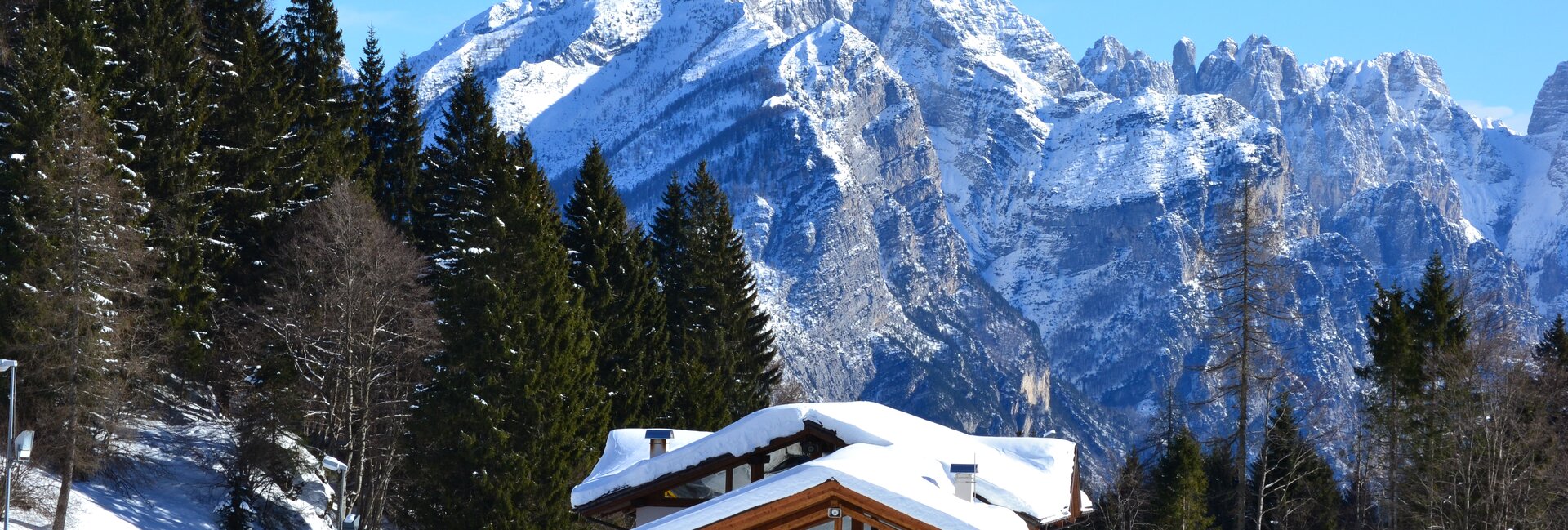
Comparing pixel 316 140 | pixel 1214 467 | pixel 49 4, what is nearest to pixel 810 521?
pixel 49 4

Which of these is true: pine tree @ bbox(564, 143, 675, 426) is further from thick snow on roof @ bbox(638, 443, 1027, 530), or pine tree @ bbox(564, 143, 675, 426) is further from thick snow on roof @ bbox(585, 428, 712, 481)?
thick snow on roof @ bbox(638, 443, 1027, 530)

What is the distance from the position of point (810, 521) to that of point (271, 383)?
30115 mm

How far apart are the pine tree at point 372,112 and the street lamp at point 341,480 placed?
19230 mm

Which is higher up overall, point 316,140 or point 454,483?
point 316,140

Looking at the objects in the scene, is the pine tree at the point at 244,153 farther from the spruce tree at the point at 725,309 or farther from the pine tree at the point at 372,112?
the spruce tree at the point at 725,309

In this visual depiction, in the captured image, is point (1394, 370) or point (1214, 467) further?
point (1214, 467)

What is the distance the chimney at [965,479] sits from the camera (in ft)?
59.2

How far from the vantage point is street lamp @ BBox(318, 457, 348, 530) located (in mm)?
36250

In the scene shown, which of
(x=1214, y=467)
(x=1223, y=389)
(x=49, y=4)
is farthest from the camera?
(x=1214, y=467)

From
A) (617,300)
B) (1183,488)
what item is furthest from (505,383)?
(1183,488)

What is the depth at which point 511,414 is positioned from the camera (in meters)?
40.5

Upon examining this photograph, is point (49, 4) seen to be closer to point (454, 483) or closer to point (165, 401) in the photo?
point (165, 401)

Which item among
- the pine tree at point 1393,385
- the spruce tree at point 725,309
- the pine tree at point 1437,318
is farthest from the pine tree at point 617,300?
the pine tree at point 1437,318

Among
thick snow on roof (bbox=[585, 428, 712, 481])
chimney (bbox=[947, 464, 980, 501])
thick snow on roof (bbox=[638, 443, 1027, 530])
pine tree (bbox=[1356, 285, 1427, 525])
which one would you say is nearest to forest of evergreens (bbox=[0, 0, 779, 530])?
thick snow on roof (bbox=[585, 428, 712, 481])
